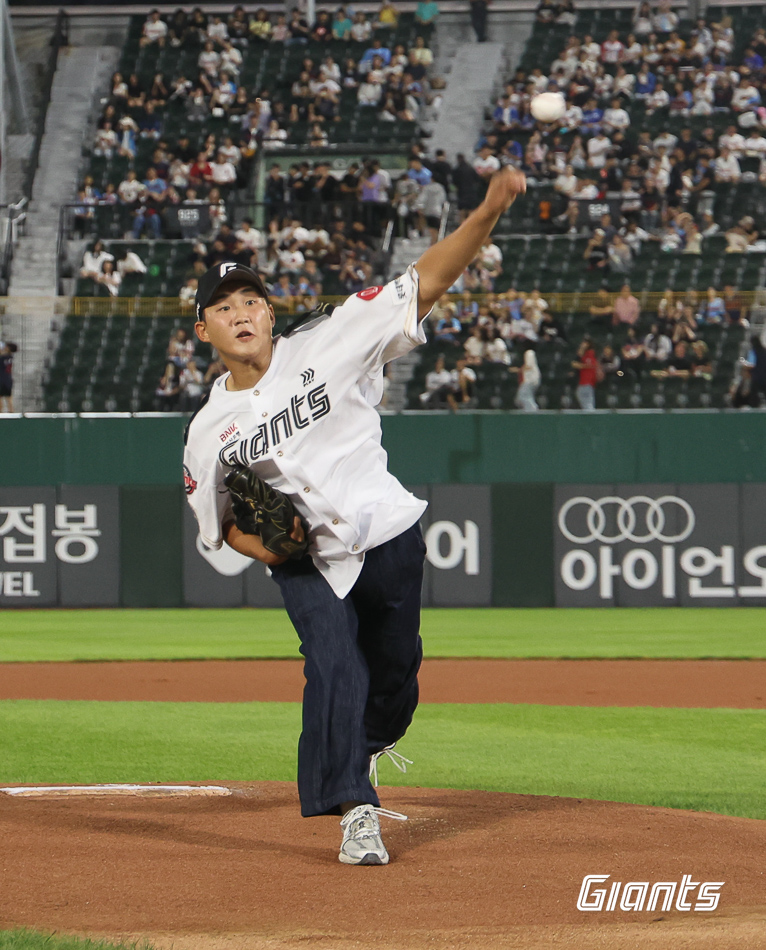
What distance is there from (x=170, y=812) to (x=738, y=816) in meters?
2.17

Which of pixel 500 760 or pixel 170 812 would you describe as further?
pixel 500 760

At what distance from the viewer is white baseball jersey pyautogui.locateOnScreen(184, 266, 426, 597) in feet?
14.3

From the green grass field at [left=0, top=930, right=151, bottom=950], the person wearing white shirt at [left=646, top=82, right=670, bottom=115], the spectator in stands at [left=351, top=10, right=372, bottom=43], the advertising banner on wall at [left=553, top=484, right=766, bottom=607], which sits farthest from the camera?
the spectator in stands at [left=351, top=10, right=372, bottom=43]

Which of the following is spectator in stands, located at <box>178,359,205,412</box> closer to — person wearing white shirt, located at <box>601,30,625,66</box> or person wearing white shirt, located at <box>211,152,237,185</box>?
person wearing white shirt, located at <box>211,152,237,185</box>

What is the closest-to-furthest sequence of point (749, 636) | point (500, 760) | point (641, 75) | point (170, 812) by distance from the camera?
point (170, 812)
point (500, 760)
point (749, 636)
point (641, 75)

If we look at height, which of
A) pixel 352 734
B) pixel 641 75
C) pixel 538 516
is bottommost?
pixel 538 516

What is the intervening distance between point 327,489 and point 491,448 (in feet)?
39.6

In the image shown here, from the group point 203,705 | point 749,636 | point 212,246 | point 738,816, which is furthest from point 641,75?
point 738,816

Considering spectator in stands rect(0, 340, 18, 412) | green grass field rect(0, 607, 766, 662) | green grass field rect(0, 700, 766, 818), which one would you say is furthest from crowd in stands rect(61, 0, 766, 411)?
green grass field rect(0, 700, 766, 818)

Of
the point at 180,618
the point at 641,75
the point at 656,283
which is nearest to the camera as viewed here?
the point at 180,618

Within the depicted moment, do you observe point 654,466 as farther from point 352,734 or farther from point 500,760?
point 352,734

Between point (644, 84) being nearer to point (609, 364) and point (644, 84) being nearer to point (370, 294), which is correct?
point (609, 364)

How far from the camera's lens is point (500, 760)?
23.0ft

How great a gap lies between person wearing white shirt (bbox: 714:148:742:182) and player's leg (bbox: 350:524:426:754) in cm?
1640
